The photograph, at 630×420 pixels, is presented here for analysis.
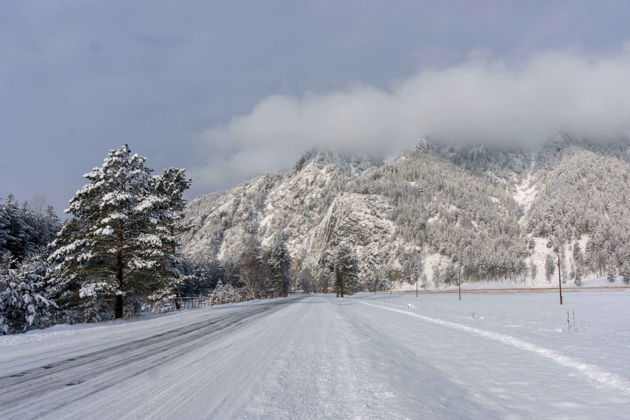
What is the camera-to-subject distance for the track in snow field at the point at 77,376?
14.2ft

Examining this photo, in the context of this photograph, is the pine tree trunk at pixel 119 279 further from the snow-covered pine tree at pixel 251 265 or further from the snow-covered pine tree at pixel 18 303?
the snow-covered pine tree at pixel 251 265

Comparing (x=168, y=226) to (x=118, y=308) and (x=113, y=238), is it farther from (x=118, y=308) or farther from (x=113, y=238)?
(x=118, y=308)

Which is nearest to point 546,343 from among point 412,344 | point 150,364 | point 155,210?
point 412,344

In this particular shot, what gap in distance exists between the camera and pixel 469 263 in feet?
553

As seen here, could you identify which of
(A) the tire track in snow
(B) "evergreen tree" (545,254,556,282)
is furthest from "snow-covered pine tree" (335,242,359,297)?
(B) "evergreen tree" (545,254,556,282)

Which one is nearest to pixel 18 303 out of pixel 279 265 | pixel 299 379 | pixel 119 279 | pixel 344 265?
pixel 119 279

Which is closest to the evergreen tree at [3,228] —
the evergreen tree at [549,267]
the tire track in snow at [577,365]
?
the tire track in snow at [577,365]

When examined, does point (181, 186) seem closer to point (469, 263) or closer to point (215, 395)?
point (215, 395)

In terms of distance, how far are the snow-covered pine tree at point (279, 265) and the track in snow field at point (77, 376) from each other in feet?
214

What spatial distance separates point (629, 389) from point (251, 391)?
696 centimetres

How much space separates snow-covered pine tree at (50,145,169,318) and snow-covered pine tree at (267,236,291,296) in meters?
52.5

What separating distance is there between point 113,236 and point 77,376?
16.3 metres

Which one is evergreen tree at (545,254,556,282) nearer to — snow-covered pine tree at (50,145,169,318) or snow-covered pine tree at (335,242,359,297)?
snow-covered pine tree at (335,242,359,297)

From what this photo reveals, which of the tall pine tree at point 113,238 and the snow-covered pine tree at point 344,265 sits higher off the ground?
the tall pine tree at point 113,238
